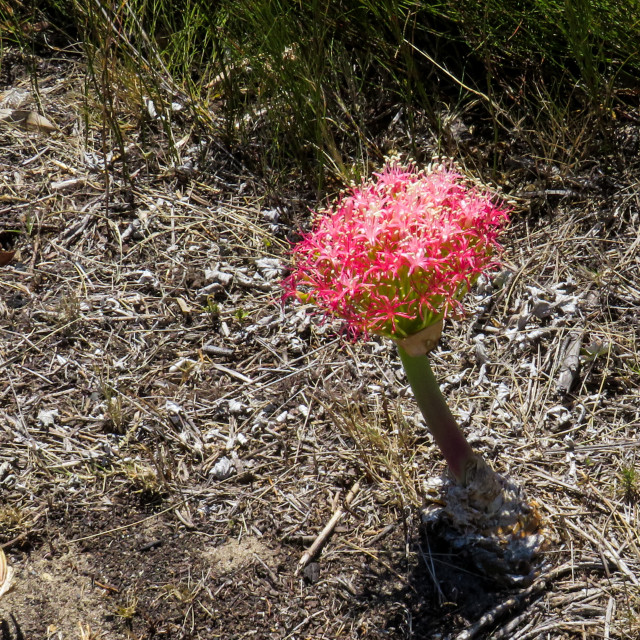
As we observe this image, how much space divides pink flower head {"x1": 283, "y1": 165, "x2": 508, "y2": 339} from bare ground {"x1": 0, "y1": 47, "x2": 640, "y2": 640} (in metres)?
0.62

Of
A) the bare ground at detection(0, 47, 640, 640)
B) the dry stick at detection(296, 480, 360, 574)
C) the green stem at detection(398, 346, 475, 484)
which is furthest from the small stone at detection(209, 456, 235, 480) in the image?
the green stem at detection(398, 346, 475, 484)

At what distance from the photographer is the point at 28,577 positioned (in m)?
2.09

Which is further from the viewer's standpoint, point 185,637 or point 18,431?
point 18,431

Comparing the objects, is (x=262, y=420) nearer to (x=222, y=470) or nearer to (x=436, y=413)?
(x=222, y=470)

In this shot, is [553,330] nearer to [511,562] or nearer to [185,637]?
[511,562]

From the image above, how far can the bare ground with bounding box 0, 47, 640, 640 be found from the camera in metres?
1.97

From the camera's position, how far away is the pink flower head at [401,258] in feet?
5.21

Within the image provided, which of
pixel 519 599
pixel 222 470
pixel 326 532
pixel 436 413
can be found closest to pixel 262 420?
pixel 222 470

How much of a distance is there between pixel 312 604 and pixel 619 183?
6.32 ft

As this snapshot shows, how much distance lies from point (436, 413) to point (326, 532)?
56 centimetres

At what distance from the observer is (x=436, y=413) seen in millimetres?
1830

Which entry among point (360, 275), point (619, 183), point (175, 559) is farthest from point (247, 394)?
point (619, 183)

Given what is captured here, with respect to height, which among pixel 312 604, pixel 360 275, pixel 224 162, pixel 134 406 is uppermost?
pixel 360 275

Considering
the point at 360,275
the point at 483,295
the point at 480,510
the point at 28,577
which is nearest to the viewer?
the point at 360,275
